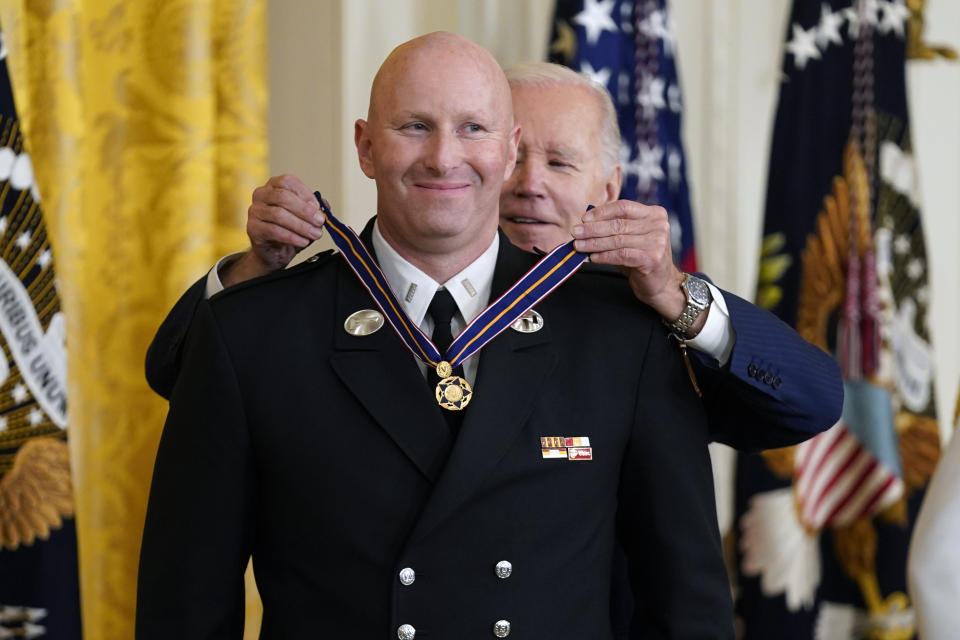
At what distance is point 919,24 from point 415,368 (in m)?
2.52

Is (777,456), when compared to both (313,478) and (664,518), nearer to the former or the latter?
(664,518)

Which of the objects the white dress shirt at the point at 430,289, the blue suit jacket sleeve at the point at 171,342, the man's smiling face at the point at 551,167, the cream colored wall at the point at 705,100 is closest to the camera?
the white dress shirt at the point at 430,289

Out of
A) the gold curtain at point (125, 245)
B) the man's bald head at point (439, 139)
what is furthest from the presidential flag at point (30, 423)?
the man's bald head at point (439, 139)

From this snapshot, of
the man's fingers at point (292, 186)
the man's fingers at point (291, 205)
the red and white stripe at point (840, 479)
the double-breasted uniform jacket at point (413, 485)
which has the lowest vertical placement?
the red and white stripe at point (840, 479)

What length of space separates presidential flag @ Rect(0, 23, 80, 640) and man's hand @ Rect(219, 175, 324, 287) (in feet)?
2.63

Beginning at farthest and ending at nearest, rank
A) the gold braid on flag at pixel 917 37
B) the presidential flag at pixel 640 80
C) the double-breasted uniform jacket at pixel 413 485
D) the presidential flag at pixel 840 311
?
the gold braid on flag at pixel 917 37 → the presidential flag at pixel 840 311 → the presidential flag at pixel 640 80 → the double-breasted uniform jacket at pixel 413 485

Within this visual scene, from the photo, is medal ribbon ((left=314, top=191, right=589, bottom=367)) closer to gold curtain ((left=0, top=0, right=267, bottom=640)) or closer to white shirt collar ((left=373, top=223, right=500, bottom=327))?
white shirt collar ((left=373, top=223, right=500, bottom=327))

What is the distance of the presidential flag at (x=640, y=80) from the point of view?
2912 millimetres

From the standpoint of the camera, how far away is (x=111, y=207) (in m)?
2.48

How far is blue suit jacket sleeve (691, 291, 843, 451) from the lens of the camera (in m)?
1.56

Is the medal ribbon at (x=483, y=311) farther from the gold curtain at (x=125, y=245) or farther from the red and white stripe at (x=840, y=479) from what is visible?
the red and white stripe at (x=840, y=479)

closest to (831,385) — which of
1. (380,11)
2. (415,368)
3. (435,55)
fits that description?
(415,368)

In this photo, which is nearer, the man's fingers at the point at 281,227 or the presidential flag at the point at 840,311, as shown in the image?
the man's fingers at the point at 281,227

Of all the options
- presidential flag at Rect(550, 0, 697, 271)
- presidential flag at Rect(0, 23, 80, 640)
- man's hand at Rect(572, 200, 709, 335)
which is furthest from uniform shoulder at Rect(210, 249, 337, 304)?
presidential flag at Rect(550, 0, 697, 271)
